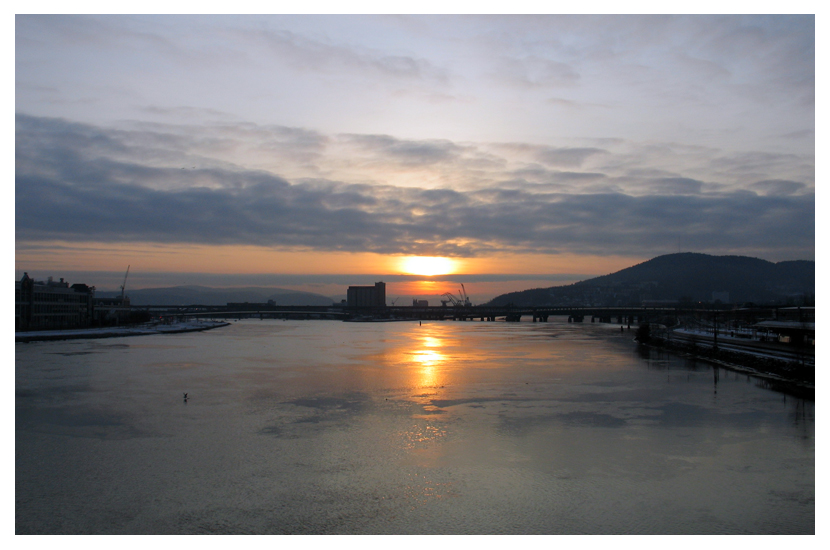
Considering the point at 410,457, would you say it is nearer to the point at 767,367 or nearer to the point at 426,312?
the point at 767,367

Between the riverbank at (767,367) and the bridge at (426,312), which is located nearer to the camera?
the riverbank at (767,367)

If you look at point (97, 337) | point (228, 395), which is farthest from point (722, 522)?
point (97, 337)

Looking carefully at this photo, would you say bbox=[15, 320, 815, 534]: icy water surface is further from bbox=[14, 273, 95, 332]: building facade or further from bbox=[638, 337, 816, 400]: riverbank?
bbox=[14, 273, 95, 332]: building facade

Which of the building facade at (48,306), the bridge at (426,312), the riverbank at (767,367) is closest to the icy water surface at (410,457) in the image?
the riverbank at (767,367)

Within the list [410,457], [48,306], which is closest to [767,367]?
[410,457]

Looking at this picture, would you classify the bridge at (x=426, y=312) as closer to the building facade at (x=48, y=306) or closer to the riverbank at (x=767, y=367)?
the building facade at (x=48, y=306)

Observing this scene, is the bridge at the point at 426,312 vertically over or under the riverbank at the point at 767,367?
under

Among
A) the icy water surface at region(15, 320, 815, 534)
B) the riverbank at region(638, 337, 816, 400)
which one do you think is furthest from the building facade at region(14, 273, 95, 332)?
the riverbank at region(638, 337, 816, 400)
